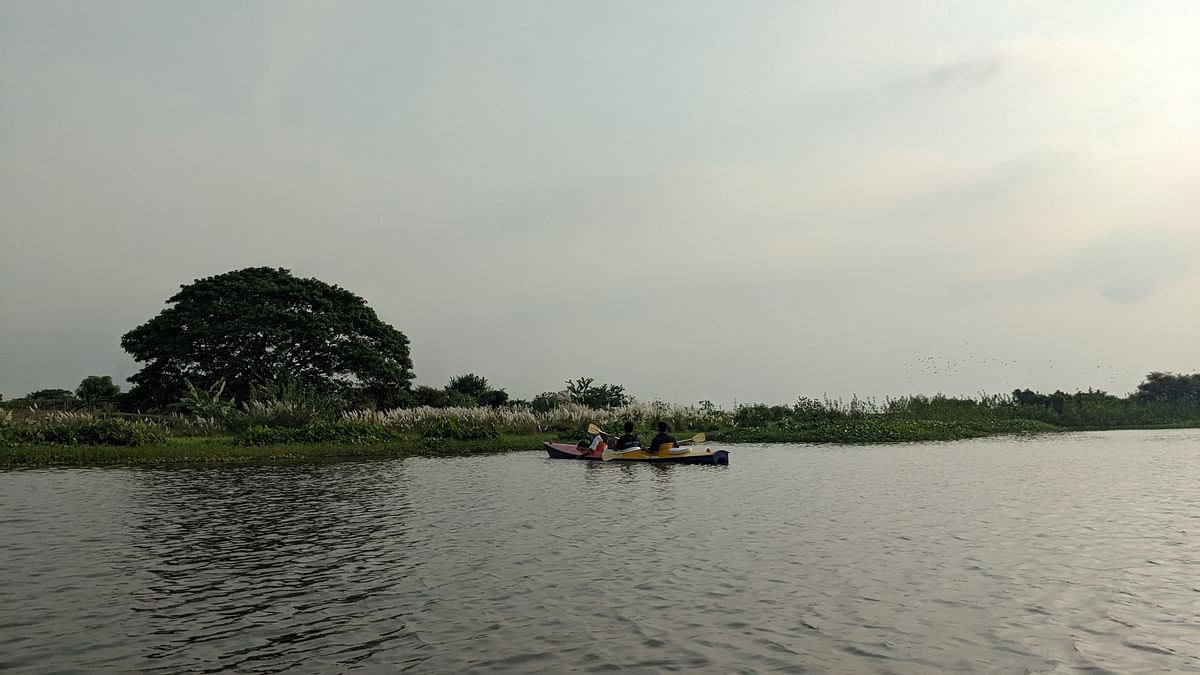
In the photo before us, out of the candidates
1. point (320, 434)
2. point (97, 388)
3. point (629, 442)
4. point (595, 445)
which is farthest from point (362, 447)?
point (97, 388)

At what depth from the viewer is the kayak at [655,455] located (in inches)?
1005

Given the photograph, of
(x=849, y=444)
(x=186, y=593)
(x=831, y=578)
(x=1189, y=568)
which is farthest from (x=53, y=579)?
(x=849, y=444)

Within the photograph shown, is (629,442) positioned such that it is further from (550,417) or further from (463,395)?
(463,395)

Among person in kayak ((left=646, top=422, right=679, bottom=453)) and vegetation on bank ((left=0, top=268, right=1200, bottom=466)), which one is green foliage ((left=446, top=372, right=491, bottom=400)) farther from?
person in kayak ((left=646, top=422, right=679, bottom=453))

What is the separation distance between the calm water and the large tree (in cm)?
2242

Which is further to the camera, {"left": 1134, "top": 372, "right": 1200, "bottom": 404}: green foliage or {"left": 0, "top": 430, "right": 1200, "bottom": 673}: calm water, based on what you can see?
{"left": 1134, "top": 372, "right": 1200, "bottom": 404}: green foliage

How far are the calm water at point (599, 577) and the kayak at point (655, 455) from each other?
6320 mm

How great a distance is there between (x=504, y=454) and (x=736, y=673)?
24.4 meters

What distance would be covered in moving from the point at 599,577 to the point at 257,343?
35752 mm

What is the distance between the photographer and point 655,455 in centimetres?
2666

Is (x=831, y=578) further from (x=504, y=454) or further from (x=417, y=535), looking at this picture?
(x=504, y=454)

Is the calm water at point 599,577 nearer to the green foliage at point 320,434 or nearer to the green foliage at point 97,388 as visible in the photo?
the green foliage at point 320,434

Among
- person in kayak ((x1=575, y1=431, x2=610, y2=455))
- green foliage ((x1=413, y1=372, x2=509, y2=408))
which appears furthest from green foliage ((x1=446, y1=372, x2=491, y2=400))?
person in kayak ((x1=575, y1=431, x2=610, y2=455))

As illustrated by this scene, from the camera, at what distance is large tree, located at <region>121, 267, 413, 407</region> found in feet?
136
